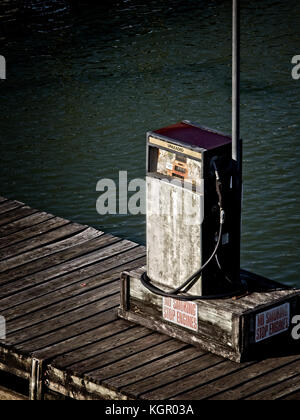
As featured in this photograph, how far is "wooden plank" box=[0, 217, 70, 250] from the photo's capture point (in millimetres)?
10336

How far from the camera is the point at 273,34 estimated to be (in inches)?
719

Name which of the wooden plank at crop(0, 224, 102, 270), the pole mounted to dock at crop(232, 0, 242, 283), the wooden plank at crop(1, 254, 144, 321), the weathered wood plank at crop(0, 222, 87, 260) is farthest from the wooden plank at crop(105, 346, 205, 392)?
the weathered wood plank at crop(0, 222, 87, 260)

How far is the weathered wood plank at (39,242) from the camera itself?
1004 cm

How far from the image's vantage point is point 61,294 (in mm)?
9055

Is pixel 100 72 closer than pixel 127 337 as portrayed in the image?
No

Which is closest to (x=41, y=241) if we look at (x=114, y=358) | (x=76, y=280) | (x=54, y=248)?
(x=54, y=248)

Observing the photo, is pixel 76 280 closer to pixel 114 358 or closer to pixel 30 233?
pixel 30 233

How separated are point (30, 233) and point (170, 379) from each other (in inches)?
139

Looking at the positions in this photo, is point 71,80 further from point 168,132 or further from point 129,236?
point 168,132

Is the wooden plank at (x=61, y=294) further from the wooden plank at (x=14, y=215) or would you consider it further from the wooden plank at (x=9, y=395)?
the wooden plank at (x=14, y=215)

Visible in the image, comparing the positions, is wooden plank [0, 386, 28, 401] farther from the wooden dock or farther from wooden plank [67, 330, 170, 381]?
wooden plank [67, 330, 170, 381]

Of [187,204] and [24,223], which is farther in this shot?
[24,223]

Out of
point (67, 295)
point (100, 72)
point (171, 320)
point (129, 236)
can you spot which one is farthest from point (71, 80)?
point (171, 320)
